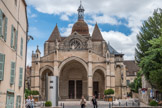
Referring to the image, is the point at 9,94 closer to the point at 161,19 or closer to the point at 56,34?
the point at 161,19

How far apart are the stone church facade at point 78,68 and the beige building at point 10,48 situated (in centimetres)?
1980

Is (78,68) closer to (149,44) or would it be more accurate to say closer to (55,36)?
(55,36)

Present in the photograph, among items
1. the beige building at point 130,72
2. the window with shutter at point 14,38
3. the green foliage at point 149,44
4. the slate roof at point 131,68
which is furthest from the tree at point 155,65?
the slate roof at point 131,68

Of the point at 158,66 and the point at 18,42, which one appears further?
the point at 158,66

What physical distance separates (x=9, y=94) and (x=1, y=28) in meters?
3.76

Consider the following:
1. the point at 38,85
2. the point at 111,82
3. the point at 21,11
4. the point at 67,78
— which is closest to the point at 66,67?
the point at 67,78

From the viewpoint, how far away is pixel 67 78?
124 ft

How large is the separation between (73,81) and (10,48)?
87.9 ft

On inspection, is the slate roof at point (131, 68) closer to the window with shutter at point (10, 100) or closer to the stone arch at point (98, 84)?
the stone arch at point (98, 84)

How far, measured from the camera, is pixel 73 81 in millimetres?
37719

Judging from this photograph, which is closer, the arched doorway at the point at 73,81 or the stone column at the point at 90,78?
the stone column at the point at 90,78

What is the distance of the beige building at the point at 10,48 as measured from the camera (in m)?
10.0

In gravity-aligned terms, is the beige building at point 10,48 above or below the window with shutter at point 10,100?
above

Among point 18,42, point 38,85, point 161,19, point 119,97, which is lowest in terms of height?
point 119,97
